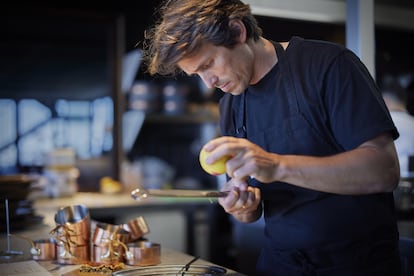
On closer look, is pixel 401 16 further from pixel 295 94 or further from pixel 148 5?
pixel 148 5

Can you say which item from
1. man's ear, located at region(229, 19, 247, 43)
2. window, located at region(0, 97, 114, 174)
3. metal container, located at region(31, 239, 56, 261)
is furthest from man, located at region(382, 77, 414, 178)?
window, located at region(0, 97, 114, 174)

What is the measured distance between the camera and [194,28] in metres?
1.38

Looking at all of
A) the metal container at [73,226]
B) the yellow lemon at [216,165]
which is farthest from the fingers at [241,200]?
the metal container at [73,226]

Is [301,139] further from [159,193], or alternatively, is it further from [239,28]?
[159,193]

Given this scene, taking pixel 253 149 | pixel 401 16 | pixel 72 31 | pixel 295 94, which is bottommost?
pixel 253 149

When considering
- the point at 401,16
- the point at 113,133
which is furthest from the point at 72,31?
the point at 401,16

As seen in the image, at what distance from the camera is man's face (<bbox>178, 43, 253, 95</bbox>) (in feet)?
4.62

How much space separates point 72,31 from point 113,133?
42.6 inches

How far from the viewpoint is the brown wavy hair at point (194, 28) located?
54.2 inches

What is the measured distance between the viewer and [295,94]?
1.44m

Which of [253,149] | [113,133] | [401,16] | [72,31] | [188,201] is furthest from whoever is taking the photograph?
[72,31]

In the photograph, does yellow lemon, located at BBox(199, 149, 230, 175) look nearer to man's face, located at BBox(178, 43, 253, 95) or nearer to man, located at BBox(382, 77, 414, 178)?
man's face, located at BBox(178, 43, 253, 95)

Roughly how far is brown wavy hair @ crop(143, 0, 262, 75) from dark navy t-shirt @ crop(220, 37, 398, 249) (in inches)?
6.5

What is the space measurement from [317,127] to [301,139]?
6 centimetres
